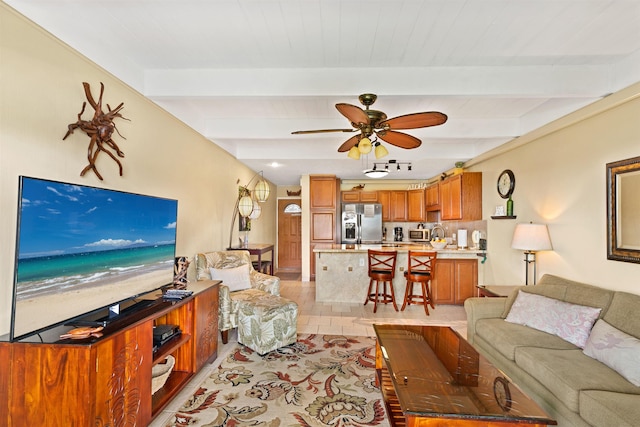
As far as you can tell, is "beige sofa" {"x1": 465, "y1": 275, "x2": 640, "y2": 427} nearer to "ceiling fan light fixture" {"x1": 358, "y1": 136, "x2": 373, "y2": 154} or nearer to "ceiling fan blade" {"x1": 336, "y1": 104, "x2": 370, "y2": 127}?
"ceiling fan light fixture" {"x1": 358, "y1": 136, "x2": 373, "y2": 154}

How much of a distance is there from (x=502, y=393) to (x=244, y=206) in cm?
415

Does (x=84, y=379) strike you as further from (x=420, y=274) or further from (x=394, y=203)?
(x=394, y=203)

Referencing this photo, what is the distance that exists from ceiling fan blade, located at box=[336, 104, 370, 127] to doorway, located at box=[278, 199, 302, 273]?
20.8 feet

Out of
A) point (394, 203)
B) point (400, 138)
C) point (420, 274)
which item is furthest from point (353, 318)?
point (394, 203)

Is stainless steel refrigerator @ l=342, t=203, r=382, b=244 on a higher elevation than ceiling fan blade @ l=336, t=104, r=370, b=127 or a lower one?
lower

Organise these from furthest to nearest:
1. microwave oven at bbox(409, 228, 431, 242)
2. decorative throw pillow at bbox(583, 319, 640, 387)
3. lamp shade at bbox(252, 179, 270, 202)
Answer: microwave oven at bbox(409, 228, 431, 242) < lamp shade at bbox(252, 179, 270, 202) < decorative throw pillow at bbox(583, 319, 640, 387)

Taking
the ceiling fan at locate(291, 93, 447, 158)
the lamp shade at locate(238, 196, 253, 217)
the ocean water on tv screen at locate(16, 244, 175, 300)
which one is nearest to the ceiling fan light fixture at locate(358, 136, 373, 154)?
the ceiling fan at locate(291, 93, 447, 158)

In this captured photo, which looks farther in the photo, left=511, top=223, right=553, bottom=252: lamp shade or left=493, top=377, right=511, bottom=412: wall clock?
left=511, top=223, right=553, bottom=252: lamp shade

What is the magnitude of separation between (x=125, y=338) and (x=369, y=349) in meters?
2.32

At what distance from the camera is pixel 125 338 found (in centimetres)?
171

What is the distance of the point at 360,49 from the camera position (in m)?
2.26

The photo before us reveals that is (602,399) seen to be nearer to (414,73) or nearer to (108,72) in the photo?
(414,73)

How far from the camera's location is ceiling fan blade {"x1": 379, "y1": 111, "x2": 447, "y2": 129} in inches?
88.0

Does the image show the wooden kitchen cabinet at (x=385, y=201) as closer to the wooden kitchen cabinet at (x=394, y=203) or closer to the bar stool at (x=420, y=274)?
the wooden kitchen cabinet at (x=394, y=203)
